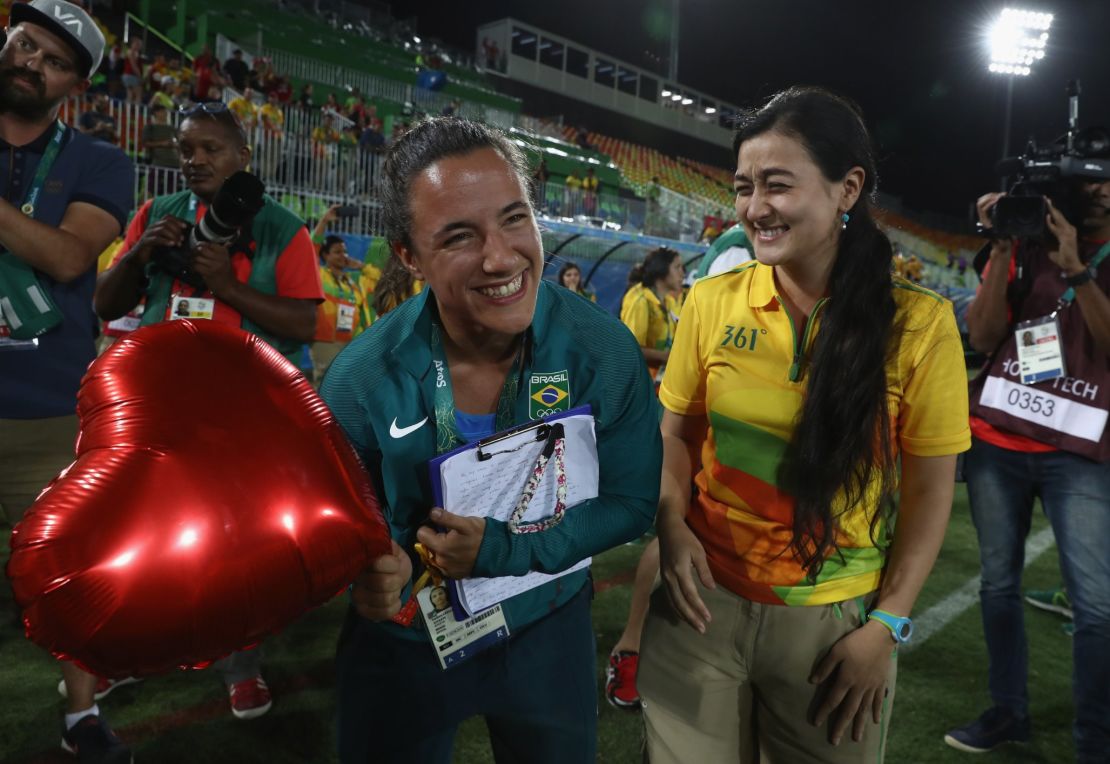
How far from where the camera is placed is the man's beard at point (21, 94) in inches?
79.0

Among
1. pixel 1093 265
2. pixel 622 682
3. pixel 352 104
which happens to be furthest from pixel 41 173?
pixel 352 104

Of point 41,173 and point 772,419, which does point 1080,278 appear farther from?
point 41,173

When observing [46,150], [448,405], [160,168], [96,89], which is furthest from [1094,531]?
[96,89]

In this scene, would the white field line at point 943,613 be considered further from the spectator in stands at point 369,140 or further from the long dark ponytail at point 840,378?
the spectator in stands at point 369,140

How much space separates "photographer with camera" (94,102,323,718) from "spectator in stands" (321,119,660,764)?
115cm

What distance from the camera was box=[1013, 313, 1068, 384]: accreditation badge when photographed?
2379 mm

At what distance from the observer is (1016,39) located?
18203 millimetres

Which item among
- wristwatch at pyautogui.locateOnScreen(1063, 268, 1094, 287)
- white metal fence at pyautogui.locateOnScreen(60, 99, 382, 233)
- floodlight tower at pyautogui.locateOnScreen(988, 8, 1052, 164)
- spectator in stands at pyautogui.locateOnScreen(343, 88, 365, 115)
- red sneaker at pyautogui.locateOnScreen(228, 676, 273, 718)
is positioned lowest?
red sneaker at pyautogui.locateOnScreen(228, 676, 273, 718)

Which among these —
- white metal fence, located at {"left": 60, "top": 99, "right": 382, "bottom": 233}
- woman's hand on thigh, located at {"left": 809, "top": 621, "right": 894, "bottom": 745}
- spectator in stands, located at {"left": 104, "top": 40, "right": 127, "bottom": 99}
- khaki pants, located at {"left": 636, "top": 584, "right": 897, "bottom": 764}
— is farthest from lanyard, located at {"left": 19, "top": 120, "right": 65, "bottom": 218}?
spectator in stands, located at {"left": 104, "top": 40, "right": 127, "bottom": 99}

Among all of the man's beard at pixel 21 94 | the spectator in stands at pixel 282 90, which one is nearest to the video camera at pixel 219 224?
the man's beard at pixel 21 94

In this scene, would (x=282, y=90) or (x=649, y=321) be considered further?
(x=282, y=90)

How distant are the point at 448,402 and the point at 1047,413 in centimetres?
201

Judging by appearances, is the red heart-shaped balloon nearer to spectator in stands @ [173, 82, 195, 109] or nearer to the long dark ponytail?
the long dark ponytail

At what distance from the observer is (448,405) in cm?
133
